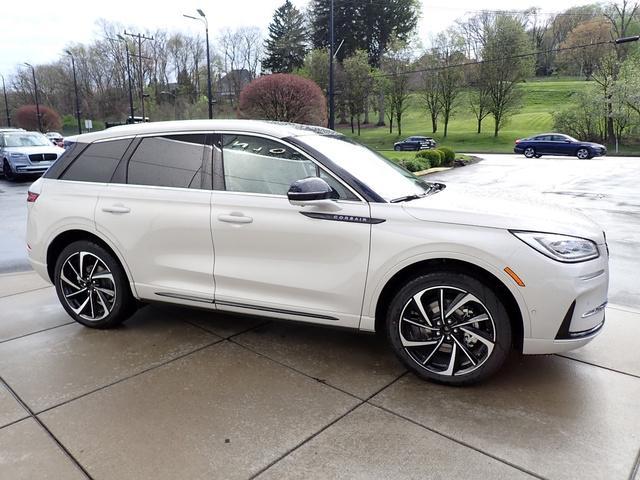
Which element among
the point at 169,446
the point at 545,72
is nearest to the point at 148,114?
the point at 545,72

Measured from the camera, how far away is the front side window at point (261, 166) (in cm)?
346

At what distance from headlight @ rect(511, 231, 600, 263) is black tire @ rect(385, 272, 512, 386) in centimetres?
37

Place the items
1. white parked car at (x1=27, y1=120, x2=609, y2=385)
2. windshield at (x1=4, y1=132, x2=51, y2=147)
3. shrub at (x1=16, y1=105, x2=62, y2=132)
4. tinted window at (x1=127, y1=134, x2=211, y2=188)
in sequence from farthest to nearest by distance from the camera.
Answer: shrub at (x1=16, y1=105, x2=62, y2=132) < windshield at (x1=4, y1=132, x2=51, y2=147) < tinted window at (x1=127, y1=134, x2=211, y2=188) < white parked car at (x1=27, y1=120, x2=609, y2=385)

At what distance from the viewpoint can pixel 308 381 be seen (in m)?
3.25

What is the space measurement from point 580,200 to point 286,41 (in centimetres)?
6738

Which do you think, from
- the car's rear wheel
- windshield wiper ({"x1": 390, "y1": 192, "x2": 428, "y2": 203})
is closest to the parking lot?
windshield wiper ({"x1": 390, "y1": 192, "x2": 428, "y2": 203})

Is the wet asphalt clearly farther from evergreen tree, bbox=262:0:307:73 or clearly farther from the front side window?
evergreen tree, bbox=262:0:307:73

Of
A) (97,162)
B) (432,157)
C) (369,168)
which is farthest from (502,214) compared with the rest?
(432,157)

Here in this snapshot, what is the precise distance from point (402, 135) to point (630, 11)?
42254 millimetres

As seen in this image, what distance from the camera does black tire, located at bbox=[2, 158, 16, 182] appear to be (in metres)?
16.7

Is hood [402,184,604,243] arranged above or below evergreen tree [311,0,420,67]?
below

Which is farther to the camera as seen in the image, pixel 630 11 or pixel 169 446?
pixel 630 11

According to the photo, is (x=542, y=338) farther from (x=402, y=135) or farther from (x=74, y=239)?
(x=402, y=135)

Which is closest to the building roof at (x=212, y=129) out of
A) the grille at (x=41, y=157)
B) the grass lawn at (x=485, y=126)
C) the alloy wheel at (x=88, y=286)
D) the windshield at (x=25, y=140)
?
the alloy wheel at (x=88, y=286)
